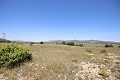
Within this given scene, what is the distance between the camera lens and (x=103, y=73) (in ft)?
25.6

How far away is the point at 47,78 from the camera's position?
680 centimetres

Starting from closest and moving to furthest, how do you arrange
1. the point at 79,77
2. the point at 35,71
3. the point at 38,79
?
the point at 38,79
the point at 79,77
the point at 35,71

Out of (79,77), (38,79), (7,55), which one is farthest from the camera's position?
(7,55)

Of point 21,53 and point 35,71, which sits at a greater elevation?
point 21,53

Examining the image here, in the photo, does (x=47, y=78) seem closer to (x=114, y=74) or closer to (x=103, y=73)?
(x=103, y=73)

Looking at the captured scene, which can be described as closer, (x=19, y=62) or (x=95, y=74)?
(x=95, y=74)

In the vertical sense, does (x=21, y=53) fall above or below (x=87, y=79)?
above

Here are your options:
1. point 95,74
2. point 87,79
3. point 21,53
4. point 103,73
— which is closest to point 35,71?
point 21,53

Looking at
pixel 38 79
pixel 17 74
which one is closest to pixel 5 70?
pixel 17 74

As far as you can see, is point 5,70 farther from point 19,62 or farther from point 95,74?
point 95,74

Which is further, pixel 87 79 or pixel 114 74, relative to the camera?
pixel 114 74

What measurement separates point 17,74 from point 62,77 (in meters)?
3.16

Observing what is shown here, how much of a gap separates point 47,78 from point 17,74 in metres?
2.23

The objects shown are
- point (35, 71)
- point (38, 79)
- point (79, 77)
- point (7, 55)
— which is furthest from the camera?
point (7, 55)
